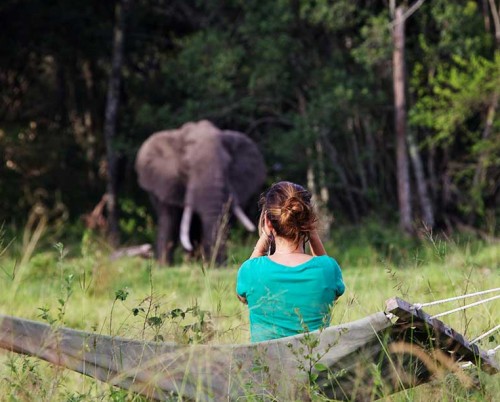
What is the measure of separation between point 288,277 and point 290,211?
253 millimetres

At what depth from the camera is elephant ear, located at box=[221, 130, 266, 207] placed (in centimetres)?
1335

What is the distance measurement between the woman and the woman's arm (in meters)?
0.05

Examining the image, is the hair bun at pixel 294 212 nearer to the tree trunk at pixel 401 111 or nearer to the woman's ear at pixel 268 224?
the woman's ear at pixel 268 224

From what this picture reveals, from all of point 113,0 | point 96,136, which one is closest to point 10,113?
point 96,136

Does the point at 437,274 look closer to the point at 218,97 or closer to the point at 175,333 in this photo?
the point at 175,333

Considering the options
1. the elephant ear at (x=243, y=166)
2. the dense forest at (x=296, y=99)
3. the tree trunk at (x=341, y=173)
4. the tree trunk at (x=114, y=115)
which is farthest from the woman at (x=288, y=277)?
the tree trunk at (x=114, y=115)

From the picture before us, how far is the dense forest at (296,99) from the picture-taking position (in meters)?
15.7

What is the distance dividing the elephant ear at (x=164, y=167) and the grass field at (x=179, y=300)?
0.96m

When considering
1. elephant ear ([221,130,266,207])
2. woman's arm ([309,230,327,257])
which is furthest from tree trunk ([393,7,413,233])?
woman's arm ([309,230,327,257])

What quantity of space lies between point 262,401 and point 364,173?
49.1 ft

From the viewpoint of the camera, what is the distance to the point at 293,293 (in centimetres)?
354

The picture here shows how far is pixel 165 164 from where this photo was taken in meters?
13.5

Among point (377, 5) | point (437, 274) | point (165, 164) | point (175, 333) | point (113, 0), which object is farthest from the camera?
point (113, 0)

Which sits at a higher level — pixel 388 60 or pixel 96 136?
pixel 388 60
